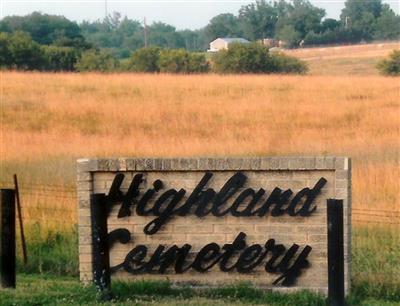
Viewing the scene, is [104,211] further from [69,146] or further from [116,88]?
[116,88]

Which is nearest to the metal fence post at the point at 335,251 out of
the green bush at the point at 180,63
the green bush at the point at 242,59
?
the green bush at the point at 180,63

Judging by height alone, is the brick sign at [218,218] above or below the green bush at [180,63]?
above

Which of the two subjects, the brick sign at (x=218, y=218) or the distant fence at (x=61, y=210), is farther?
the distant fence at (x=61, y=210)

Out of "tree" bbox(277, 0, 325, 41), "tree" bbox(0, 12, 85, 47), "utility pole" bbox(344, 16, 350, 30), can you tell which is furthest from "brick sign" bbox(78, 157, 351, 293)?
"utility pole" bbox(344, 16, 350, 30)

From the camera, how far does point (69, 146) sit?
26594mm

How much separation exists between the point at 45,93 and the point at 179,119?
256 inches

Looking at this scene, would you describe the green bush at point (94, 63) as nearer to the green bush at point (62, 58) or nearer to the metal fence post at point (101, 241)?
the green bush at point (62, 58)

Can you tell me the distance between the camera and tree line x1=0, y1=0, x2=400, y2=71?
182ft

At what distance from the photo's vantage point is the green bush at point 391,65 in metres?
55.8

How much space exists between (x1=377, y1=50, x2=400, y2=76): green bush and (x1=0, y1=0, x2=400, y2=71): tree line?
1053 centimetres

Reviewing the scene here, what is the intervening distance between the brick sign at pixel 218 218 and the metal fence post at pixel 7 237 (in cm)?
125

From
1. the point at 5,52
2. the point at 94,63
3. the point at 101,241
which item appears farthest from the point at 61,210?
the point at 94,63

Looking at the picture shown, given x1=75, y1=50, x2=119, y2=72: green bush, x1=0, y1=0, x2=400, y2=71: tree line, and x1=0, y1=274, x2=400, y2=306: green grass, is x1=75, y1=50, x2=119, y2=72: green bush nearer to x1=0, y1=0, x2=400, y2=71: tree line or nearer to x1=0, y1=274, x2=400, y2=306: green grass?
x1=0, y1=0, x2=400, y2=71: tree line

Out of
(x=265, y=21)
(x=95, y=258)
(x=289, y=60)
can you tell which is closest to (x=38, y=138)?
(x=95, y=258)
